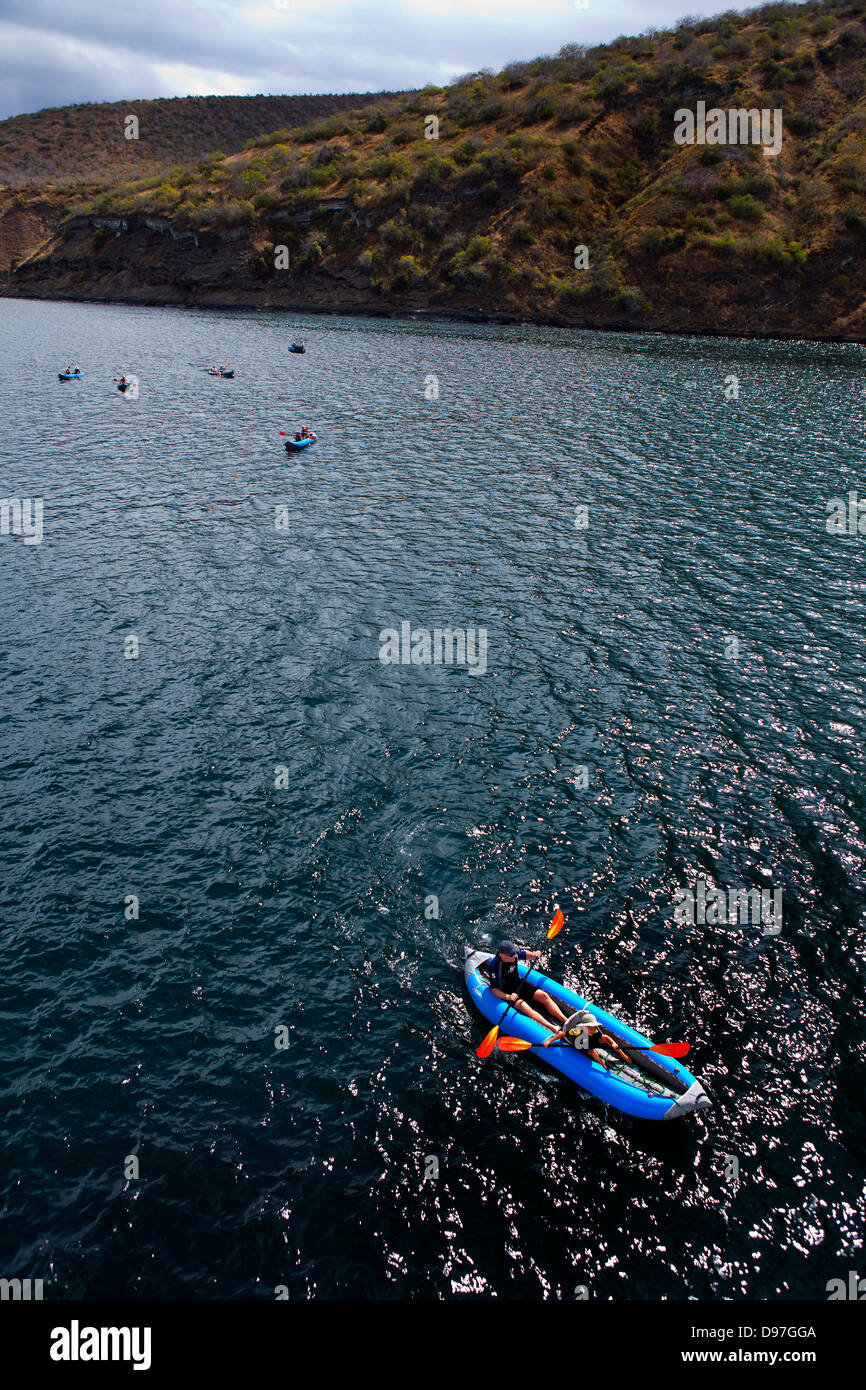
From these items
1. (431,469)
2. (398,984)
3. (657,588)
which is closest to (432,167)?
(431,469)

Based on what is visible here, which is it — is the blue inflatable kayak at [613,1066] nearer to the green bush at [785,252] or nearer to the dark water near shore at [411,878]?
the dark water near shore at [411,878]

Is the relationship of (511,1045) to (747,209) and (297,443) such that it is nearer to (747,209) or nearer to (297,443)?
(297,443)

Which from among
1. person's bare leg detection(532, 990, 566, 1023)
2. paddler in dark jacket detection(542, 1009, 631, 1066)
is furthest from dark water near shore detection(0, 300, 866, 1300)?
person's bare leg detection(532, 990, 566, 1023)

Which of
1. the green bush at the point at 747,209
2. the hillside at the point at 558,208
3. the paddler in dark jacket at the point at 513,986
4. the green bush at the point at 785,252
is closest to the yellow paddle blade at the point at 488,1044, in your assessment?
the paddler in dark jacket at the point at 513,986

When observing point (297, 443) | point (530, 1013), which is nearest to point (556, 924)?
point (530, 1013)
